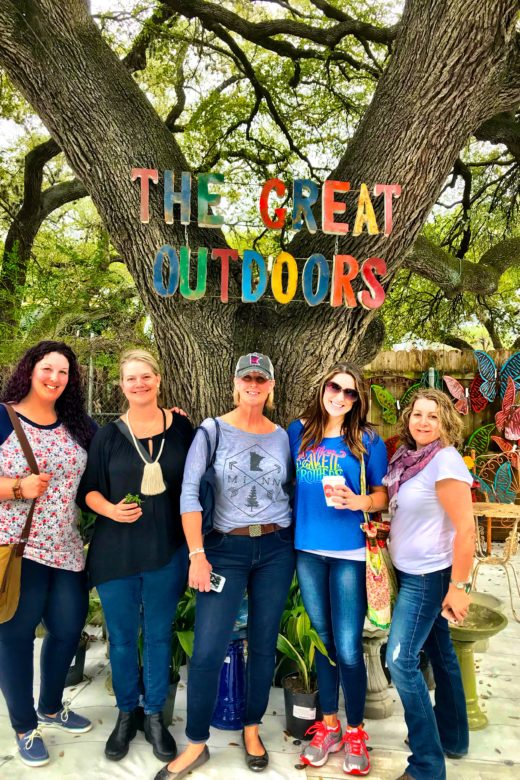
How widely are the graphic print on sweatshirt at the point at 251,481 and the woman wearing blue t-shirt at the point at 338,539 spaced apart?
0.14 meters

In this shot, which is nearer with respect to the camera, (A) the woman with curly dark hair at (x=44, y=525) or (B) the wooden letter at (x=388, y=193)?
(A) the woman with curly dark hair at (x=44, y=525)

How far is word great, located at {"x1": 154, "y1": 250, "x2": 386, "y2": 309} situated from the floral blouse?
1.34m

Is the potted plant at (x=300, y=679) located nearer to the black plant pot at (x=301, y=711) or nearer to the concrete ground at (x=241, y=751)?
the black plant pot at (x=301, y=711)

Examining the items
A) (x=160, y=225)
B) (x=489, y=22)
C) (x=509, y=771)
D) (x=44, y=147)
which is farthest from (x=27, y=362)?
(x=44, y=147)

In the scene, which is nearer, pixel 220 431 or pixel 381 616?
pixel 381 616

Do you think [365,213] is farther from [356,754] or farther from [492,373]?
[492,373]

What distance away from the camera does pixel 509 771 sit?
264 cm

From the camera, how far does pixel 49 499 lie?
2.61 m

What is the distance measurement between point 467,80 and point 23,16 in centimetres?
273

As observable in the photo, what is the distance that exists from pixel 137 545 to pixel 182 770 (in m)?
1.00

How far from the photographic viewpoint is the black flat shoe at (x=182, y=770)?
247cm

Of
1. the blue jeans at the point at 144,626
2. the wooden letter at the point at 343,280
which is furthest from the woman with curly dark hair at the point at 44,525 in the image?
the wooden letter at the point at 343,280

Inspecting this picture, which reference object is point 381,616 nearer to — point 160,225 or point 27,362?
point 27,362

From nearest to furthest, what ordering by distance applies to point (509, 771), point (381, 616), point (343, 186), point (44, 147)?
point (381, 616), point (509, 771), point (343, 186), point (44, 147)
